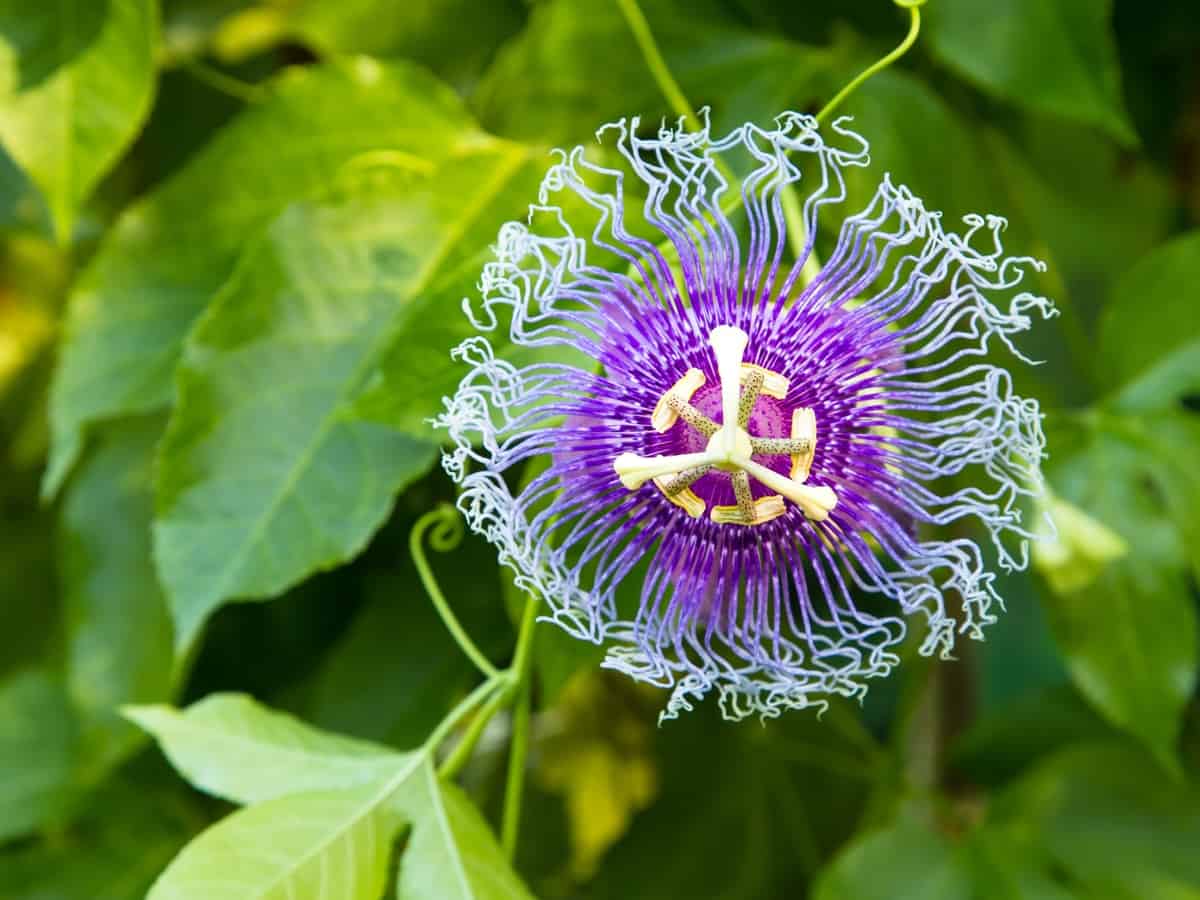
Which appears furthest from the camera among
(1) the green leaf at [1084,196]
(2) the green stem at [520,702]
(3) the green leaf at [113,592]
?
(1) the green leaf at [1084,196]

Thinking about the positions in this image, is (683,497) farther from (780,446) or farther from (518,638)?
(518,638)

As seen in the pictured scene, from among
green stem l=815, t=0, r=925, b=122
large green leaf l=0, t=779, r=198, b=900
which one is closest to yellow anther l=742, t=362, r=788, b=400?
green stem l=815, t=0, r=925, b=122

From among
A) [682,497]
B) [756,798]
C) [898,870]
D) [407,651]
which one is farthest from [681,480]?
[756,798]

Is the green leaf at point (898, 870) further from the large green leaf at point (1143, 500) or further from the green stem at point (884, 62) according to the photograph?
the green stem at point (884, 62)

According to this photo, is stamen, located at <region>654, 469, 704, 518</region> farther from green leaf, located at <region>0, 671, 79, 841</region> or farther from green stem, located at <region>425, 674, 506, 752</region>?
green leaf, located at <region>0, 671, 79, 841</region>

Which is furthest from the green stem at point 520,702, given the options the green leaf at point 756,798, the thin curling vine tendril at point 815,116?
the green leaf at point 756,798

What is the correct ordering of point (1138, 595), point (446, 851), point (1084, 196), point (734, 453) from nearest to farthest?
point (734, 453) < point (446, 851) < point (1138, 595) < point (1084, 196)
